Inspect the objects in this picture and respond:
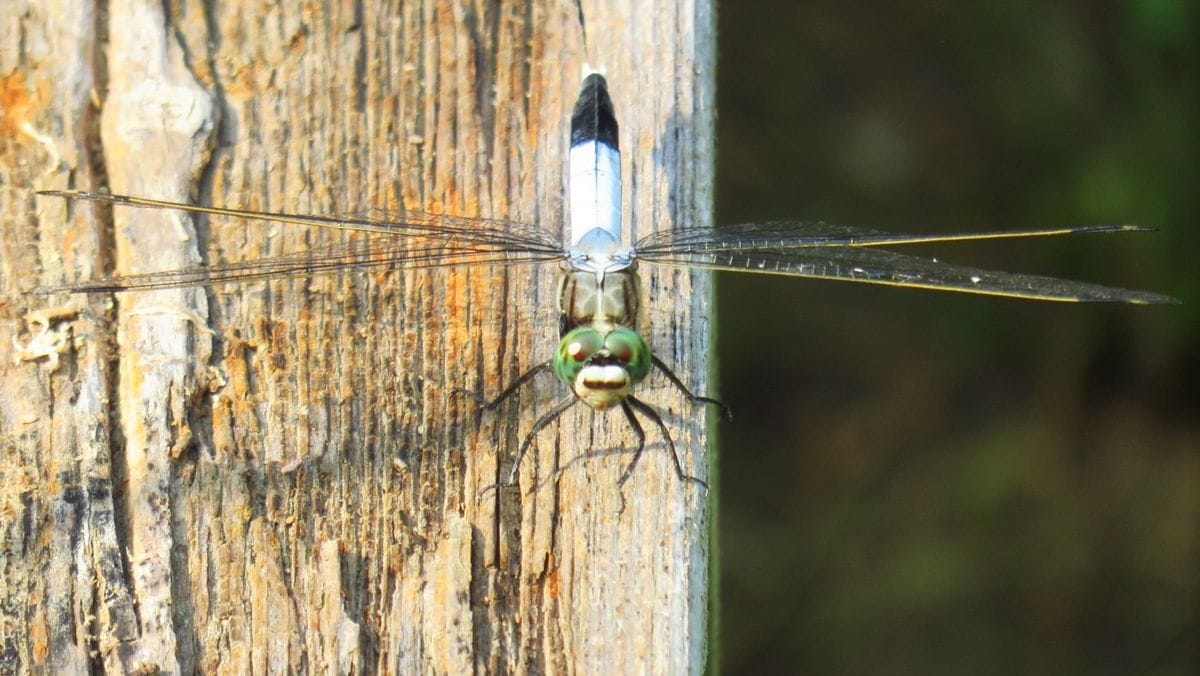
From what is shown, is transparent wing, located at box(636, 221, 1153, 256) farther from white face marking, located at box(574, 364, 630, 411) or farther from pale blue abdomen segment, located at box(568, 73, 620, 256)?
white face marking, located at box(574, 364, 630, 411)

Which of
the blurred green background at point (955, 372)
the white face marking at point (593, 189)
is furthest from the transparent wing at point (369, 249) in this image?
the blurred green background at point (955, 372)

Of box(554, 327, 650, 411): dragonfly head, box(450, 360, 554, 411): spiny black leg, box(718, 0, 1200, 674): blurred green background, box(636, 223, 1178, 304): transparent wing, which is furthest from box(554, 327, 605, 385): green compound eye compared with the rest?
box(718, 0, 1200, 674): blurred green background

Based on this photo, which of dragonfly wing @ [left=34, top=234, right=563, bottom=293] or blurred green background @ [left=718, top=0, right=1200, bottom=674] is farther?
blurred green background @ [left=718, top=0, right=1200, bottom=674]

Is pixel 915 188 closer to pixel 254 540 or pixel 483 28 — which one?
pixel 483 28

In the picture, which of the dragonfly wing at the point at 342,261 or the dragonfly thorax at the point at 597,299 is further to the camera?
the dragonfly thorax at the point at 597,299

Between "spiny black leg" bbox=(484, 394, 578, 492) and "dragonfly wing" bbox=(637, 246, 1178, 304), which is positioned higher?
"dragonfly wing" bbox=(637, 246, 1178, 304)

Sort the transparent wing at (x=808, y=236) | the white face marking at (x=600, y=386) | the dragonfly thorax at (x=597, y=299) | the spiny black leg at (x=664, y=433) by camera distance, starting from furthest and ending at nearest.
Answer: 1. the transparent wing at (x=808, y=236)
2. the dragonfly thorax at (x=597, y=299)
3. the white face marking at (x=600, y=386)
4. the spiny black leg at (x=664, y=433)

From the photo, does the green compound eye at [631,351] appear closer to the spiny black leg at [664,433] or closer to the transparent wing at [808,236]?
the spiny black leg at [664,433]

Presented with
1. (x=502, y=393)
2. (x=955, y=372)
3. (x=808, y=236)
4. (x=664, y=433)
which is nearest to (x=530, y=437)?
(x=502, y=393)
